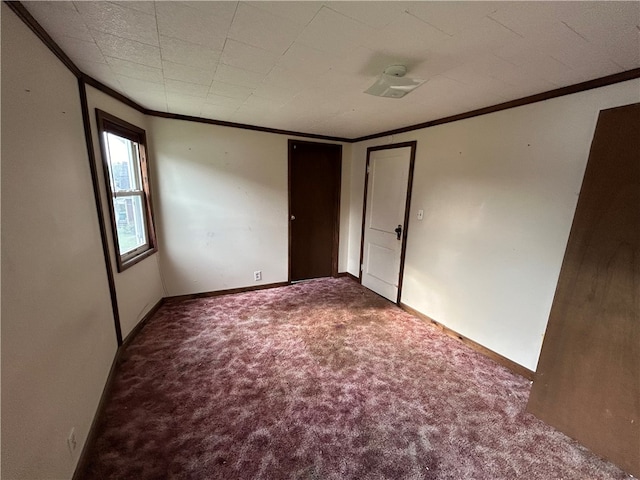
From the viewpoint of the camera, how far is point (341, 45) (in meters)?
1.30

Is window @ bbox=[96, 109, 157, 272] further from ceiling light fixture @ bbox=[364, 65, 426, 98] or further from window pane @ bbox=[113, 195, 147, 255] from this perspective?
ceiling light fixture @ bbox=[364, 65, 426, 98]

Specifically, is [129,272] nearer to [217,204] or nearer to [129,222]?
[129,222]

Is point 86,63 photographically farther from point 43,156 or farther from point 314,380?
point 314,380

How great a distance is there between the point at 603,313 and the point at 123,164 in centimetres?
386

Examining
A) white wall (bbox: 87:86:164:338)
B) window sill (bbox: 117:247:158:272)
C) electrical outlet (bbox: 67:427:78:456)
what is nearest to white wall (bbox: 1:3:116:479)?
electrical outlet (bbox: 67:427:78:456)

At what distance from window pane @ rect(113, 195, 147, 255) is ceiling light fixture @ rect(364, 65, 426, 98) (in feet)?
7.42

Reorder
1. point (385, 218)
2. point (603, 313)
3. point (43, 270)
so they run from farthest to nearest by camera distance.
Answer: point (385, 218), point (603, 313), point (43, 270)

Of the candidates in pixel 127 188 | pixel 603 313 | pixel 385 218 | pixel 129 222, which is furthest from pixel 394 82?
pixel 129 222

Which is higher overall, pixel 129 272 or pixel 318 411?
pixel 129 272

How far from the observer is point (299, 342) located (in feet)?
7.94

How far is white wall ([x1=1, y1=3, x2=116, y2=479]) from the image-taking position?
3.10 ft

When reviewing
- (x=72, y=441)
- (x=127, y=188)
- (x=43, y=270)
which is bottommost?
(x=72, y=441)

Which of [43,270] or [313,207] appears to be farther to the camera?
[313,207]

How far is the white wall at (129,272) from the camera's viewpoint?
Answer: 193 centimetres
